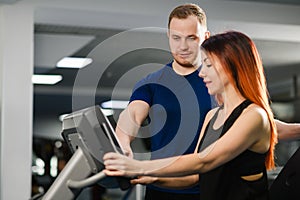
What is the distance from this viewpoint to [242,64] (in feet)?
6.70

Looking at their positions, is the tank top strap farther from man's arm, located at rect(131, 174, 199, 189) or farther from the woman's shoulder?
man's arm, located at rect(131, 174, 199, 189)

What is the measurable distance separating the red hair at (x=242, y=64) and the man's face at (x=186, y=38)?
318mm

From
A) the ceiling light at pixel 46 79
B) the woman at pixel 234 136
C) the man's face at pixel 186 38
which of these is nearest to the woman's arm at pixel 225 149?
the woman at pixel 234 136

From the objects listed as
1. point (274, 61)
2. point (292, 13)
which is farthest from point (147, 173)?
point (274, 61)

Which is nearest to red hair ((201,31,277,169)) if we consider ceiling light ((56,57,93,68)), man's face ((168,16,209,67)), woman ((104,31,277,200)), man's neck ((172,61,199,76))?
woman ((104,31,277,200))

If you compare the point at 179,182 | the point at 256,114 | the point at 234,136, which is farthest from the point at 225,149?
the point at 179,182

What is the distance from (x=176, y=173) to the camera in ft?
6.61

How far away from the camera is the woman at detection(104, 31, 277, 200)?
2.00 metres

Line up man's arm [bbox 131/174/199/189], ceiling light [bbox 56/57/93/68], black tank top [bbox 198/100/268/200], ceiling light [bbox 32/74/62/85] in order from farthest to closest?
1. ceiling light [bbox 32/74/62/85]
2. ceiling light [bbox 56/57/93/68]
3. man's arm [bbox 131/174/199/189]
4. black tank top [bbox 198/100/268/200]

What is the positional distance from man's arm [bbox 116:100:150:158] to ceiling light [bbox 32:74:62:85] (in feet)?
23.1

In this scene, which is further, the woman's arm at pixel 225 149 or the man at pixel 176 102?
the man at pixel 176 102

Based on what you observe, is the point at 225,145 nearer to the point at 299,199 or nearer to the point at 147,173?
the point at 147,173

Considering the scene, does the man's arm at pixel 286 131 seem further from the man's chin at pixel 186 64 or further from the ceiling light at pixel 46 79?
the ceiling light at pixel 46 79

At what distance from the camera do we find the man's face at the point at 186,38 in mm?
2418
